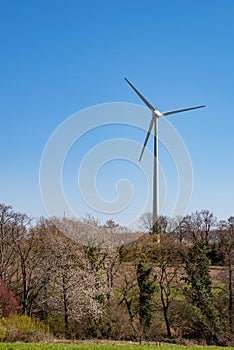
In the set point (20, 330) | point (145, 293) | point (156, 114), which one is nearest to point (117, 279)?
point (145, 293)

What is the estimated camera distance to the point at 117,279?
25047mm

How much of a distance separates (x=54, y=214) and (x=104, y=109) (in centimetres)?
770

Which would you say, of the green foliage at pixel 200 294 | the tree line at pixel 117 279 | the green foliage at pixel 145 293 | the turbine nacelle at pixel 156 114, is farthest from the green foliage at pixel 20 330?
the turbine nacelle at pixel 156 114

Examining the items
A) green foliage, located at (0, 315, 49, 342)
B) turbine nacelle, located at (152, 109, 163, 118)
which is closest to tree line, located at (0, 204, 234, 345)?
green foliage, located at (0, 315, 49, 342)

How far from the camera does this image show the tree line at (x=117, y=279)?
22.6m

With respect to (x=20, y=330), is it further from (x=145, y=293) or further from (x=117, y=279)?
(x=145, y=293)

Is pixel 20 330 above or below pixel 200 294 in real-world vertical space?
below

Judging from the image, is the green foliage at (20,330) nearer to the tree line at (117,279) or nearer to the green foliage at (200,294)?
the tree line at (117,279)

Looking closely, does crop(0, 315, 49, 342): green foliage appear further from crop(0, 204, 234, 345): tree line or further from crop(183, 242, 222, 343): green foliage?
crop(183, 242, 222, 343): green foliage

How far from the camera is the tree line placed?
2256 centimetres

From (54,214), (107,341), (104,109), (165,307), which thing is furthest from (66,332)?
(104,109)

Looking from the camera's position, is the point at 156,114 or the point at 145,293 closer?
the point at 145,293

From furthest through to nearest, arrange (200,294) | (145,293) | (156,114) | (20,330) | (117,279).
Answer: (156,114)
(117,279)
(145,293)
(200,294)
(20,330)

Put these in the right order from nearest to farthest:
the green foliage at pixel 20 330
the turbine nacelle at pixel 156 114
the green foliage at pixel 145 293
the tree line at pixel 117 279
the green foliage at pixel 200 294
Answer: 1. the green foliage at pixel 20 330
2. the green foliage at pixel 200 294
3. the tree line at pixel 117 279
4. the green foliage at pixel 145 293
5. the turbine nacelle at pixel 156 114
